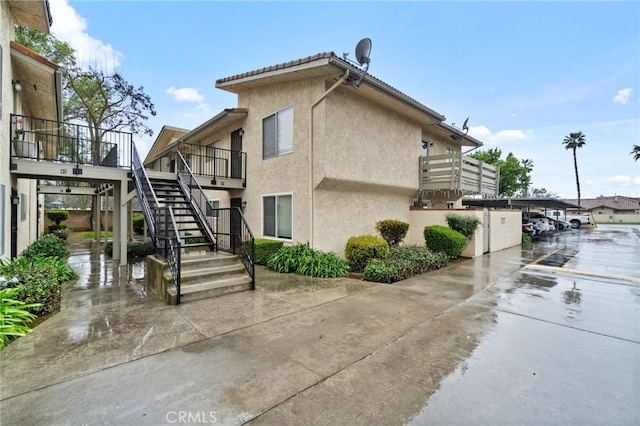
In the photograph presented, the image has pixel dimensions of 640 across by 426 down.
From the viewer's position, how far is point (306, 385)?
2.98m

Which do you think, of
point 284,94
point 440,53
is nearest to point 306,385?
point 284,94

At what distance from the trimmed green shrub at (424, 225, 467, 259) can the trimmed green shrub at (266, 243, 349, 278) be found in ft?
12.9

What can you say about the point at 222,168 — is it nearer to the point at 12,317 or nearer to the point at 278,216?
the point at 278,216

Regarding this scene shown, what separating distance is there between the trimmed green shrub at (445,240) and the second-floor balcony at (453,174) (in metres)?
2.30

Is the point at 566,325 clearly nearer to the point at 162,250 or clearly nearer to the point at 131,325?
the point at 131,325

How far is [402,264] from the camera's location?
27.3 feet

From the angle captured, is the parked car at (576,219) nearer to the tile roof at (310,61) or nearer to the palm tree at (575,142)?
the palm tree at (575,142)

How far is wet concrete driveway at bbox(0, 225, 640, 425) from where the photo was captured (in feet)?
8.50

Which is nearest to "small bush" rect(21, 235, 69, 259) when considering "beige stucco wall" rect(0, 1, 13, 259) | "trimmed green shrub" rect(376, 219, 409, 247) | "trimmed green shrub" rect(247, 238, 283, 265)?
"beige stucco wall" rect(0, 1, 13, 259)

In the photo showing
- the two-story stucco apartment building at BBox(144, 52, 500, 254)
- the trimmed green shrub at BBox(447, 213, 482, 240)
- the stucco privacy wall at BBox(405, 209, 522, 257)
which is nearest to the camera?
the two-story stucco apartment building at BBox(144, 52, 500, 254)

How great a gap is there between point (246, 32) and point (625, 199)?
3285 inches

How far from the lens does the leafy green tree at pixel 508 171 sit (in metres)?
32.2

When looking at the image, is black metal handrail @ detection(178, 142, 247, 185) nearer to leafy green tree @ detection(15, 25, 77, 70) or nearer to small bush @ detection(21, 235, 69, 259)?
small bush @ detection(21, 235, 69, 259)

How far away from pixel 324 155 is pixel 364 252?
321 cm
